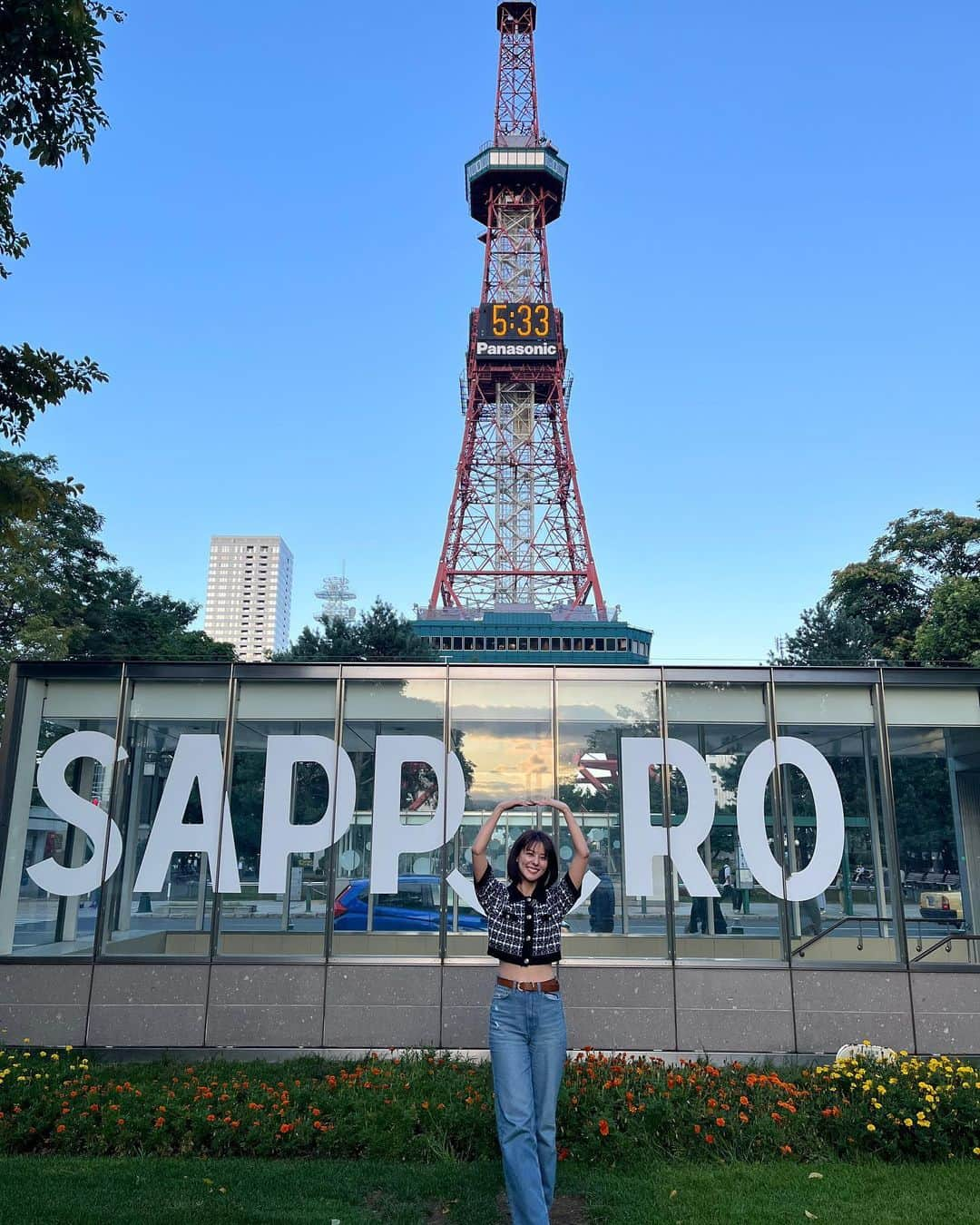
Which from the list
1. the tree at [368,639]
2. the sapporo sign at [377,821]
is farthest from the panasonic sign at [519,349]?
the sapporo sign at [377,821]

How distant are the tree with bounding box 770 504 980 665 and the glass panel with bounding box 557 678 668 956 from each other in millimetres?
28277

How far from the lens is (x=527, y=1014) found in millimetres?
4379

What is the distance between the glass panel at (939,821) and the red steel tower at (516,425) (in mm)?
66920

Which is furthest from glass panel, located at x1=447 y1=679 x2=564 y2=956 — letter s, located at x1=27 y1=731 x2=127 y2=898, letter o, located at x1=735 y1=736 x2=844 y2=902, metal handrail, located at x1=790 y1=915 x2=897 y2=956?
letter s, located at x1=27 y1=731 x2=127 y2=898

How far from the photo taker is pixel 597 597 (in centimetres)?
8031

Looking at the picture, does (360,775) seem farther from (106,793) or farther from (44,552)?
(44,552)

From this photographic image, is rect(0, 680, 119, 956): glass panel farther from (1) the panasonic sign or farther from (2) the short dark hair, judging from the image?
(1) the panasonic sign

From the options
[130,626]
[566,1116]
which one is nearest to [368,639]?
[130,626]

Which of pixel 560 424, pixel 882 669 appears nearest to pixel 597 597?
pixel 560 424

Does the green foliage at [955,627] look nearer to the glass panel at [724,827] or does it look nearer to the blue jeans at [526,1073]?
the glass panel at [724,827]

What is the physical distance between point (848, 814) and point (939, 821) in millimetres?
2500

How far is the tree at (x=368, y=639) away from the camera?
33906 millimetres

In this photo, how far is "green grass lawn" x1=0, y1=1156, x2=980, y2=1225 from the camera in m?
5.12

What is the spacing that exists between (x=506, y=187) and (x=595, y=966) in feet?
284
